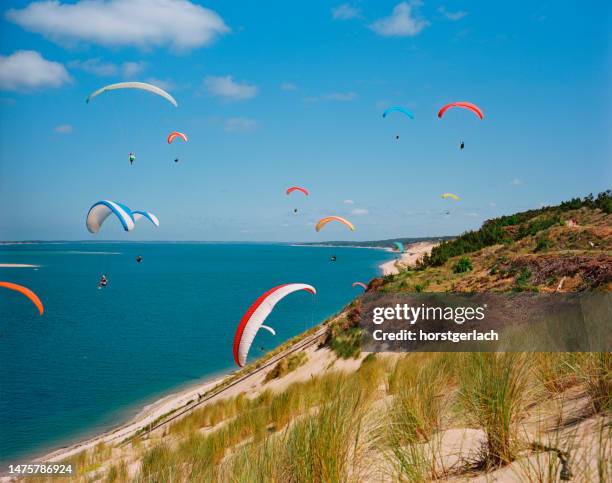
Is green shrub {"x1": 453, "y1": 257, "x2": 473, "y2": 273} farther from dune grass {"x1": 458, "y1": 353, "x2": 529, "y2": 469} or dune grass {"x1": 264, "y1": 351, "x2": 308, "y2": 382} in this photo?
dune grass {"x1": 458, "y1": 353, "x2": 529, "y2": 469}

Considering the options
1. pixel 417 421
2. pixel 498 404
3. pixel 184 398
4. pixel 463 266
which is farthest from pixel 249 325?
pixel 184 398

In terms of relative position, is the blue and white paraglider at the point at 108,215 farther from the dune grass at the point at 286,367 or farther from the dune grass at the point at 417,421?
the dune grass at the point at 417,421

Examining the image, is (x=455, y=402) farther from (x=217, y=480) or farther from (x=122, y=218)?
(x=122, y=218)

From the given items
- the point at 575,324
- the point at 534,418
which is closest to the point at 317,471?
the point at 534,418

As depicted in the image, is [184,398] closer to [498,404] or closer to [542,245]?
[542,245]

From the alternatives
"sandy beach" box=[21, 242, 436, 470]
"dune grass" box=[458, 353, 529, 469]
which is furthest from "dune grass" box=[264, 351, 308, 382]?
"dune grass" box=[458, 353, 529, 469]

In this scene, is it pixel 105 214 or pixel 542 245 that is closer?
pixel 542 245

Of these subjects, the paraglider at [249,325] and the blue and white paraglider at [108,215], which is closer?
the paraglider at [249,325]

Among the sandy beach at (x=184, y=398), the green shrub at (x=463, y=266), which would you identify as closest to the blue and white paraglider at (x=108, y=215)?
the sandy beach at (x=184, y=398)

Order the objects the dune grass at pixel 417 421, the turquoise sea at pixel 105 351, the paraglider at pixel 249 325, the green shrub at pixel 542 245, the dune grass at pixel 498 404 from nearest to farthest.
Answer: the dune grass at pixel 498 404, the dune grass at pixel 417 421, the paraglider at pixel 249 325, the green shrub at pixel 542 245, the turquoise sea at pixel 105 351
